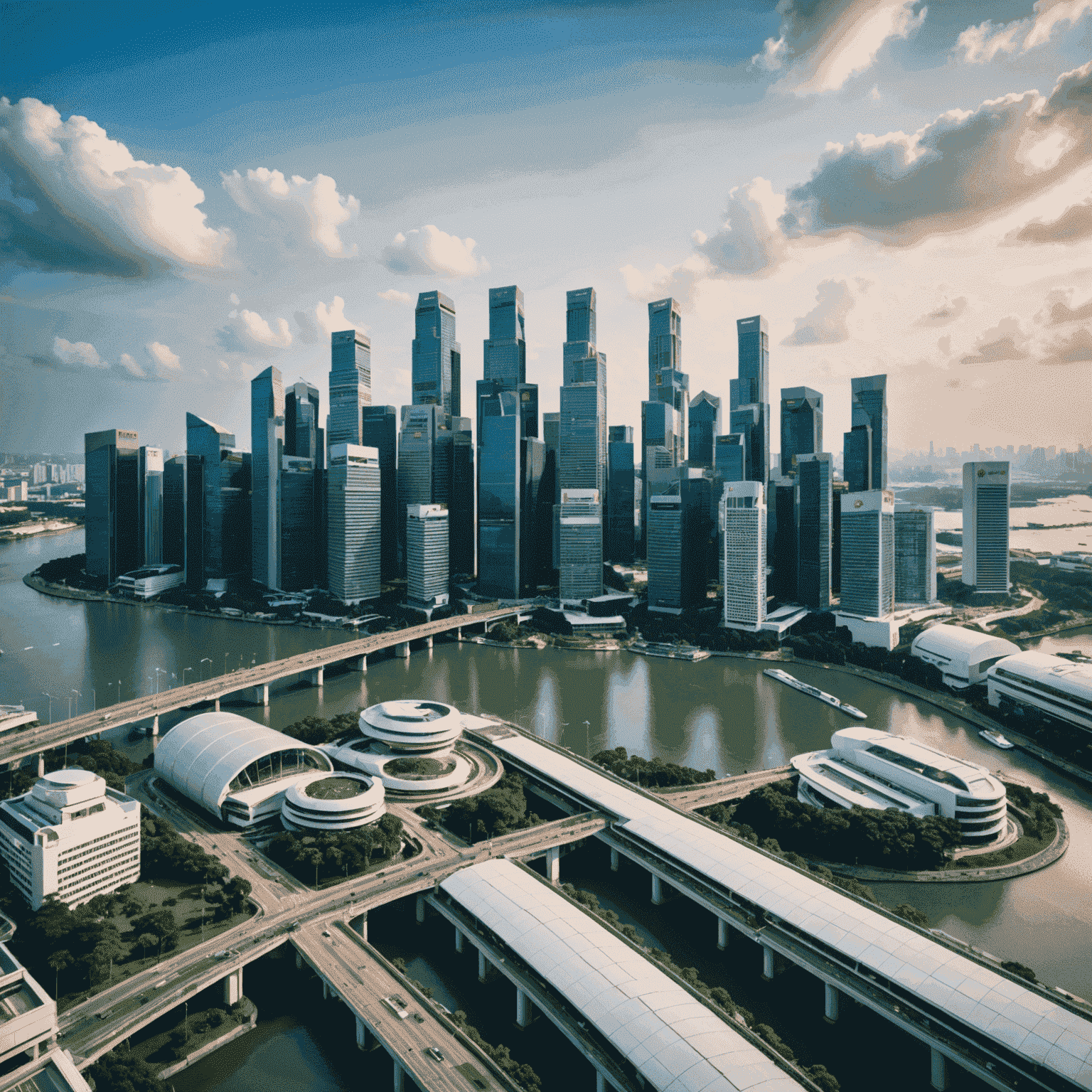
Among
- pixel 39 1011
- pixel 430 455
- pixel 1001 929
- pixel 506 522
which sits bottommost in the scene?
pixel 1001 929

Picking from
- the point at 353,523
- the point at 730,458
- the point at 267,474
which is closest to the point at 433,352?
the point at 267,474

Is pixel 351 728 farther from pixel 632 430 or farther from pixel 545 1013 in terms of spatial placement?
pixel 632 430

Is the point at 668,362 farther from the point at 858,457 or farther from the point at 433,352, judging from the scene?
the point at 858,457

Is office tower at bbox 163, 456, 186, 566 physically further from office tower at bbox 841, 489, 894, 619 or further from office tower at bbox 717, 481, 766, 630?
office tower at bbox 841, 489, 894, 619

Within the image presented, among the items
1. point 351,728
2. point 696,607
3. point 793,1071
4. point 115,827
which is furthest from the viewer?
point 696,607

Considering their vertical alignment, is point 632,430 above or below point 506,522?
above

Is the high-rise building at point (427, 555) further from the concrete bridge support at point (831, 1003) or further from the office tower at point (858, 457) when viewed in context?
the concrete bridge support at point (831, 1003)

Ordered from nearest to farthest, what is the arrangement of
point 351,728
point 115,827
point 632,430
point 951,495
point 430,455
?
point 115,827
point 351,728
point 430,455
point 632,430
point 951,495

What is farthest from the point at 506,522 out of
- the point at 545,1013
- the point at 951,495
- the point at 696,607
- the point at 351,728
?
the point at 951,495
